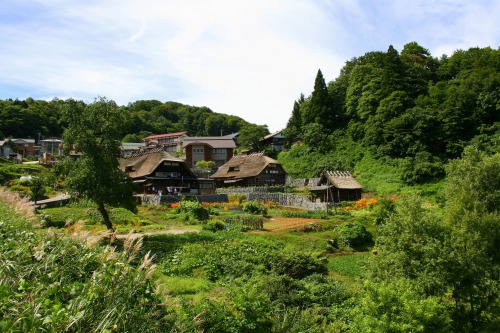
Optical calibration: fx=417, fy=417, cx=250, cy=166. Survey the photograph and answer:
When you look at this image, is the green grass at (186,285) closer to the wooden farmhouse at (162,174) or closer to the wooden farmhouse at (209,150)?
the wooden farmhouse at (162,174)

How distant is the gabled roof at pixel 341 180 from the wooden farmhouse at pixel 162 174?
56.1ft

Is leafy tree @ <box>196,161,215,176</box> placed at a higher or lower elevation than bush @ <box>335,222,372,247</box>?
higher

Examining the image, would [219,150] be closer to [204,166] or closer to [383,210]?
[204,166]

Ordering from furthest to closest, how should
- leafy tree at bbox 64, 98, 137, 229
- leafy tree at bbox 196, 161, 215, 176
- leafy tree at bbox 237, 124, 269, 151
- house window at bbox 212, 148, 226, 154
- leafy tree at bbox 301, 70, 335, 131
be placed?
house window at bbox 212, 148, 226, 154 → leafy tree at bbox 237, 124, 269, 151 → leafy tree at bbox 196, 161, 215, 176 → leafy tree at bbox 301, 70, 335, 131 → leafy tree at bbox 64, 98, 137, 229

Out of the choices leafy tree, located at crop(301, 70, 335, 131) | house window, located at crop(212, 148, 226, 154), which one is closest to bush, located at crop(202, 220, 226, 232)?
leafy tree, located at crop(301, 70, 335, 131)

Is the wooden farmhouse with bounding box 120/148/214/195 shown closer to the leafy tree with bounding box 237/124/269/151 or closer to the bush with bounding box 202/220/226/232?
the bush with bounding box 202/220/226/232

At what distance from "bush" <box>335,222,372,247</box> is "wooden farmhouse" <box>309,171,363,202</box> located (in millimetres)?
15176

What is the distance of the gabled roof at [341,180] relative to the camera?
4188 cm

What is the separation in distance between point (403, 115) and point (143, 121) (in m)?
81.5

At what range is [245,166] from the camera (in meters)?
56.8

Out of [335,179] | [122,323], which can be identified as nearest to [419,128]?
[335,179]

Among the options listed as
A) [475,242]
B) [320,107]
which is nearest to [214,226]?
[475,242]

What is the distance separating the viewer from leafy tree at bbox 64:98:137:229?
66.2 feet

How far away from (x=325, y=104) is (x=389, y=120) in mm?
12342
